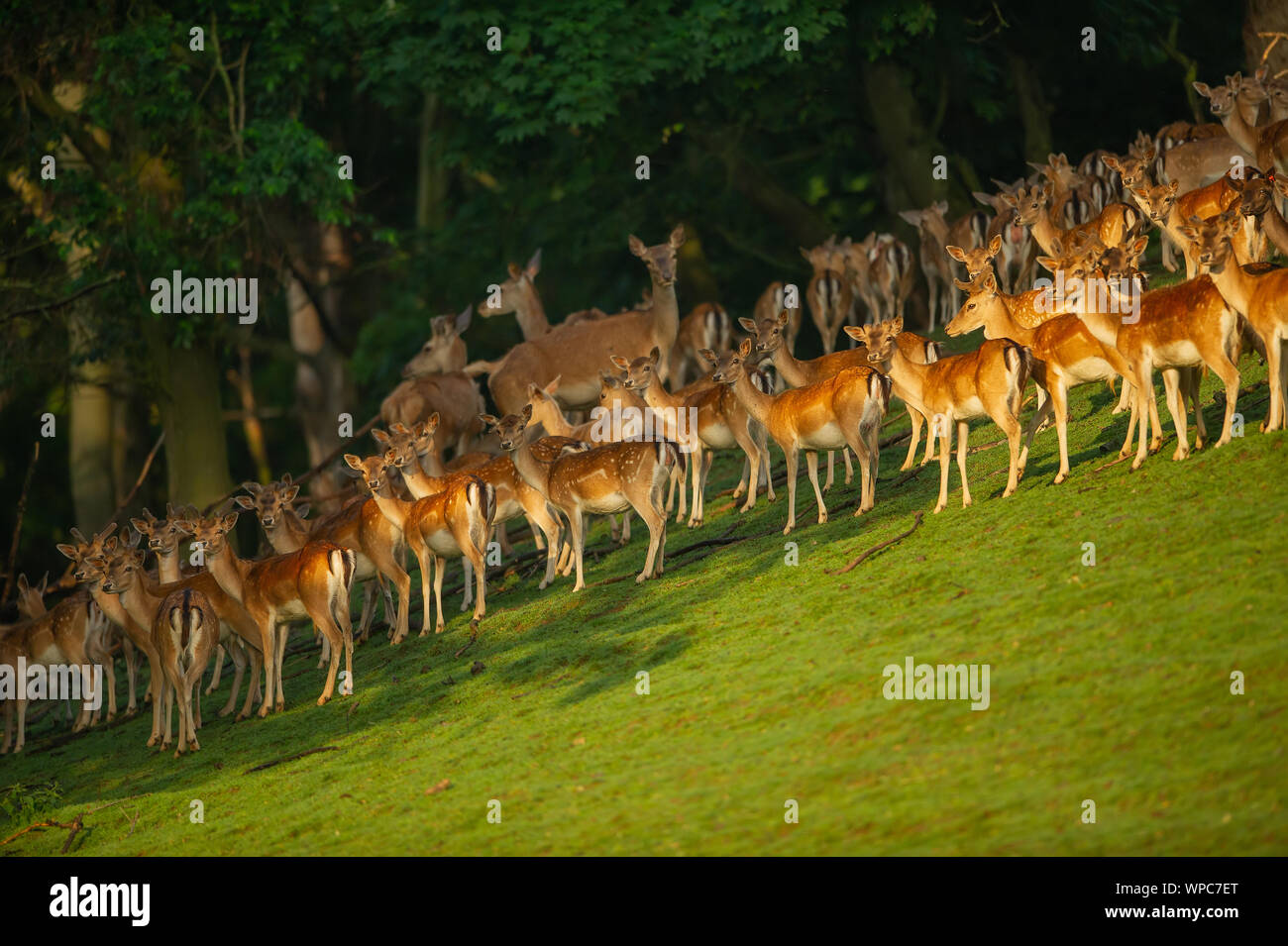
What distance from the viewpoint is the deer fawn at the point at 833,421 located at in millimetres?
12773

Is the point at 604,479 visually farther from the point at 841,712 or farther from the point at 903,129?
the point at 903,129

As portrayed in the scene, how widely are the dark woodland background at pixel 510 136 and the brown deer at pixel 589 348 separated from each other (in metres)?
2.83

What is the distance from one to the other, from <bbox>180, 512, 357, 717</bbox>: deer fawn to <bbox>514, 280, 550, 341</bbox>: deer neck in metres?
7.84

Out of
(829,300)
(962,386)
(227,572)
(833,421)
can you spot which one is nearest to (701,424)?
(833,421)

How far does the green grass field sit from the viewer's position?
7320 mm

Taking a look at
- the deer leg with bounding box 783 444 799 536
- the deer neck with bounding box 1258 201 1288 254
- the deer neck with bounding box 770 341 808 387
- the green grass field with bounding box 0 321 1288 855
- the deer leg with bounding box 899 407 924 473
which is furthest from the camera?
the deer neck with bounding box 770 341 808 387

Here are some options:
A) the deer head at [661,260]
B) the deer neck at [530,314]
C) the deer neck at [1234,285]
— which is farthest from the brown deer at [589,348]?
the deer neck at [1234,285]

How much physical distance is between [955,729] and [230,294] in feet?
56.2

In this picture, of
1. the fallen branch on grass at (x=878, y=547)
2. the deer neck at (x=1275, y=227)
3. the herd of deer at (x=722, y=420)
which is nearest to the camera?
the fallen branch on grass at (x=878, y=547)

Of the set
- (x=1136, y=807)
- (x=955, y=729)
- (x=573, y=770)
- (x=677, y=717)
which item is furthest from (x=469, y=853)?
(x=1136, y=807)

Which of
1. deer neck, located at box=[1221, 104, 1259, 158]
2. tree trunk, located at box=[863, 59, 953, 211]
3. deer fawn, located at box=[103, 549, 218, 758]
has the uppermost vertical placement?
tree trunk, located at box=[863, 59, 953, 211]

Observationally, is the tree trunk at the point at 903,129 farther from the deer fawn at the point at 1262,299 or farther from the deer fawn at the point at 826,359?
the deer fawn at the point at 1262,299

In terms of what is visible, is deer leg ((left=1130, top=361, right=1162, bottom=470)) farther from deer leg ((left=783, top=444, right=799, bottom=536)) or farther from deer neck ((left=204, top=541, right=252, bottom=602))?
deer neck ((left=204, top=541, right=252, bottom=602))

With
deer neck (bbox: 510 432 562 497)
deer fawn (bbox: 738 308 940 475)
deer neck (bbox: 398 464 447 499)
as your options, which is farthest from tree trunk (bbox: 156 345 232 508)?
deer fawn (bbox: 738 308 940 475)
